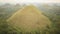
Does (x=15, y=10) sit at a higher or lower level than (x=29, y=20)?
higher

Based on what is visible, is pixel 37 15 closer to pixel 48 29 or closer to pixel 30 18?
pixel 30 18

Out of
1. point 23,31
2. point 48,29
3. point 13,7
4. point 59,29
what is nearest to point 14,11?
Result: point 13,7

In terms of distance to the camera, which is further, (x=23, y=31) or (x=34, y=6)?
(x=34, y=6)

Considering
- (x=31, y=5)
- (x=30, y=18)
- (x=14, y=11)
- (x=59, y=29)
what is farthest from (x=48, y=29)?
(x=14, y=11)

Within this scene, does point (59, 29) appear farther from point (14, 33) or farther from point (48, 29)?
point (14, 33)

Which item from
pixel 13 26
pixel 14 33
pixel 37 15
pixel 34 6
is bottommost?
pixel 14 33

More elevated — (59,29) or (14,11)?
(14,11)
